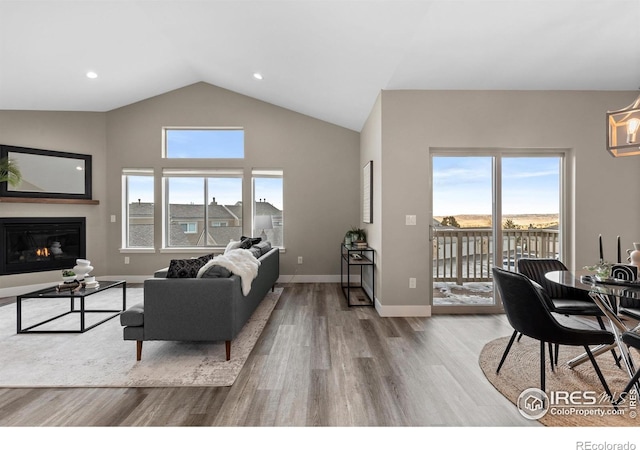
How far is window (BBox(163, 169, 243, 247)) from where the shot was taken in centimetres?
573

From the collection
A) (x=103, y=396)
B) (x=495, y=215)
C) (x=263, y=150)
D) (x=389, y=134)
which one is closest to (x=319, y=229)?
(x=263, y=150)

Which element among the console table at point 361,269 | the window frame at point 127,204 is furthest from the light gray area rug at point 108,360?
the window frame at point 127,204

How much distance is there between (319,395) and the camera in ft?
6.54

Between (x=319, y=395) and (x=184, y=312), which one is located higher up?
(x=184, y=312)

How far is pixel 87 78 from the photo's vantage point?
4.67 metres

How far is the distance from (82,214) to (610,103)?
7.98m

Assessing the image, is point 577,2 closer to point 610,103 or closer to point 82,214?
point 610,103

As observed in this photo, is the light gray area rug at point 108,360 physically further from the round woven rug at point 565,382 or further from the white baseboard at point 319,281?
the round woven rug at point 565,382

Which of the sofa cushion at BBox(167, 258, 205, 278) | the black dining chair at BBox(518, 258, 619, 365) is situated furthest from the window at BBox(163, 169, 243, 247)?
the black dining chair at BBox(518, 258, 619, 365)

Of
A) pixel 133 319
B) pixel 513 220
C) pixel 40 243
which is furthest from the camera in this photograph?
pixel 40 243

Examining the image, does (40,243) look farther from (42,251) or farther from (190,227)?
(190,227)

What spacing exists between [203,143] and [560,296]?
5693 millimetres

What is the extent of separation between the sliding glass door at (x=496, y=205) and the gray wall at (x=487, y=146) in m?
0.17

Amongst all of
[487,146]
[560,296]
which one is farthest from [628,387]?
[487,146]
